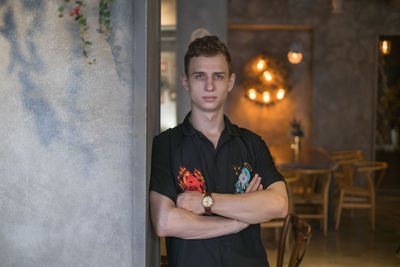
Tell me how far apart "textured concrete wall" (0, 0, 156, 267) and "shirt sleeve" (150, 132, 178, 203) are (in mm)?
174

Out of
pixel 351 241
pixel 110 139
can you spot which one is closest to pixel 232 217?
pixel 110 139

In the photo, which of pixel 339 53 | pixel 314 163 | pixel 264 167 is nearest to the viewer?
pixel 264 167

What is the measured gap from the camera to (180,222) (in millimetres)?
1812

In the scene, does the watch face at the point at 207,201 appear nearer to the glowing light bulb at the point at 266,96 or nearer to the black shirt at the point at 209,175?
the black shirt at the point at 209,175

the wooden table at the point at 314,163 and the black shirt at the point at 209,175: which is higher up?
the black shirt at the point at 209,175

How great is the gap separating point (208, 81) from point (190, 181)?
1.37 ft

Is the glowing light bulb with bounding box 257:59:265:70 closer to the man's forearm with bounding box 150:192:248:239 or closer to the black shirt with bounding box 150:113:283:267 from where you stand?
the black shirt with bounding box 150:113:283:267

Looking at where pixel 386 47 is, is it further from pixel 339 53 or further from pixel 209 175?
pixel 209 175

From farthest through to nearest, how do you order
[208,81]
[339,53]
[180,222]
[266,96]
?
[266,96] < [339,53] < [208,81] < [180,222]

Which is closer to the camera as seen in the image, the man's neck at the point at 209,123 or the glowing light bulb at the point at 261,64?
the man's neck at the point at 209,123

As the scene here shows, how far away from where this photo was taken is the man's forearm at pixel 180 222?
1802 millimetres

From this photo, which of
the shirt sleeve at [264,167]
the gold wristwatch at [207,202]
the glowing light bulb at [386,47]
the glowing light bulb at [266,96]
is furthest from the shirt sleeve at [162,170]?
the glowing light bulb at [386,47]

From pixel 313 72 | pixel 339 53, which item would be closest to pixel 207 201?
pixel 313 72

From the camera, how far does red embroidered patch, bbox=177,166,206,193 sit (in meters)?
1.93
